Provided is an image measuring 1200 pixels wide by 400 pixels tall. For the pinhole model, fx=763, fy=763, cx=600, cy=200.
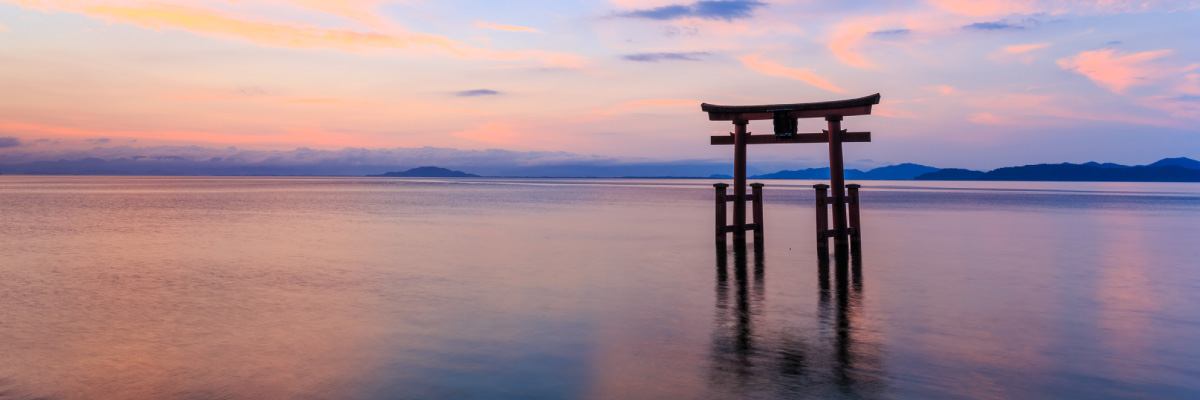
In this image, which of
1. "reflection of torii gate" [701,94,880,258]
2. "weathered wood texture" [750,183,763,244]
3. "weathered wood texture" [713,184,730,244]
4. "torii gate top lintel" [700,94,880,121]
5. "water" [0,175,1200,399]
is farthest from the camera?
"weathered wood texture" [750,183,763,244]

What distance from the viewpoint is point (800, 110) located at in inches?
729

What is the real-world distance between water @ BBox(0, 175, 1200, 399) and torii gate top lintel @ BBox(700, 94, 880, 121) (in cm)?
342

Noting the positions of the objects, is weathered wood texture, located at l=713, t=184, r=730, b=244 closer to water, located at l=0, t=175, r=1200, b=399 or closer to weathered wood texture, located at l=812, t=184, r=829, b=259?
water, located at l=0, t=175, r=1200, b=399

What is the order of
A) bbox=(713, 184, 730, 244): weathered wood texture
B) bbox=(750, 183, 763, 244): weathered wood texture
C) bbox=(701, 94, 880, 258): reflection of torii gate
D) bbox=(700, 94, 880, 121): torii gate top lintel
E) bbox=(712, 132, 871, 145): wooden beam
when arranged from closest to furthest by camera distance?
1. bbox=(700, 94, 880, 121): torii gate top lintel
2. bbox=(701, 94, 880, 258): reflection of torii gate
3. bbox=(712, 132, 871, 145): wooden beam
4. bbox=(713, 184, 730, 244): weathered wood texture
5. bbox=(750, 183, 763, 244): weathered wood texture

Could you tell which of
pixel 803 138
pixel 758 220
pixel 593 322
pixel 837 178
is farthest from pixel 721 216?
pixel 593 322

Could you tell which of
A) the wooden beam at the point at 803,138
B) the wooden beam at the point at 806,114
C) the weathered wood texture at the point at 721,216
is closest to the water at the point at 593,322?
the weathered wood texture at the point at 721,216

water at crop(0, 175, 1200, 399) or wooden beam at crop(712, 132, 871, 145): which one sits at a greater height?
wooden beam at crop(712, 132, 871, 145)

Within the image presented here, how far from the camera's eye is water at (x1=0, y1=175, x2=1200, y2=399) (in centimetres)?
709

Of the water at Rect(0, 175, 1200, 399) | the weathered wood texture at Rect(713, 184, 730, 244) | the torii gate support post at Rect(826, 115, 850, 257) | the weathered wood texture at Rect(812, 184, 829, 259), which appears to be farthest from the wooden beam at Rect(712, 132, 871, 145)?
the water at Rect(0, 175, 1200, 399)

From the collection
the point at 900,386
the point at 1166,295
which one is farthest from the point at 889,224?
the point at 900,386

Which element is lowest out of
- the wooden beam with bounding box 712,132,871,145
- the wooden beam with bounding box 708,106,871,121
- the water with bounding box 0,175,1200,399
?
the water with bounding box 0,175,1200,399

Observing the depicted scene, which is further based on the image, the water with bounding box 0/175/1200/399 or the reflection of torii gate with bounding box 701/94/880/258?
the reflection of torii gate with bounding box 701/94/880/258

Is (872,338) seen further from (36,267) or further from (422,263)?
(36,267)

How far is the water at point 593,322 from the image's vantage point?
7086 millimetres
